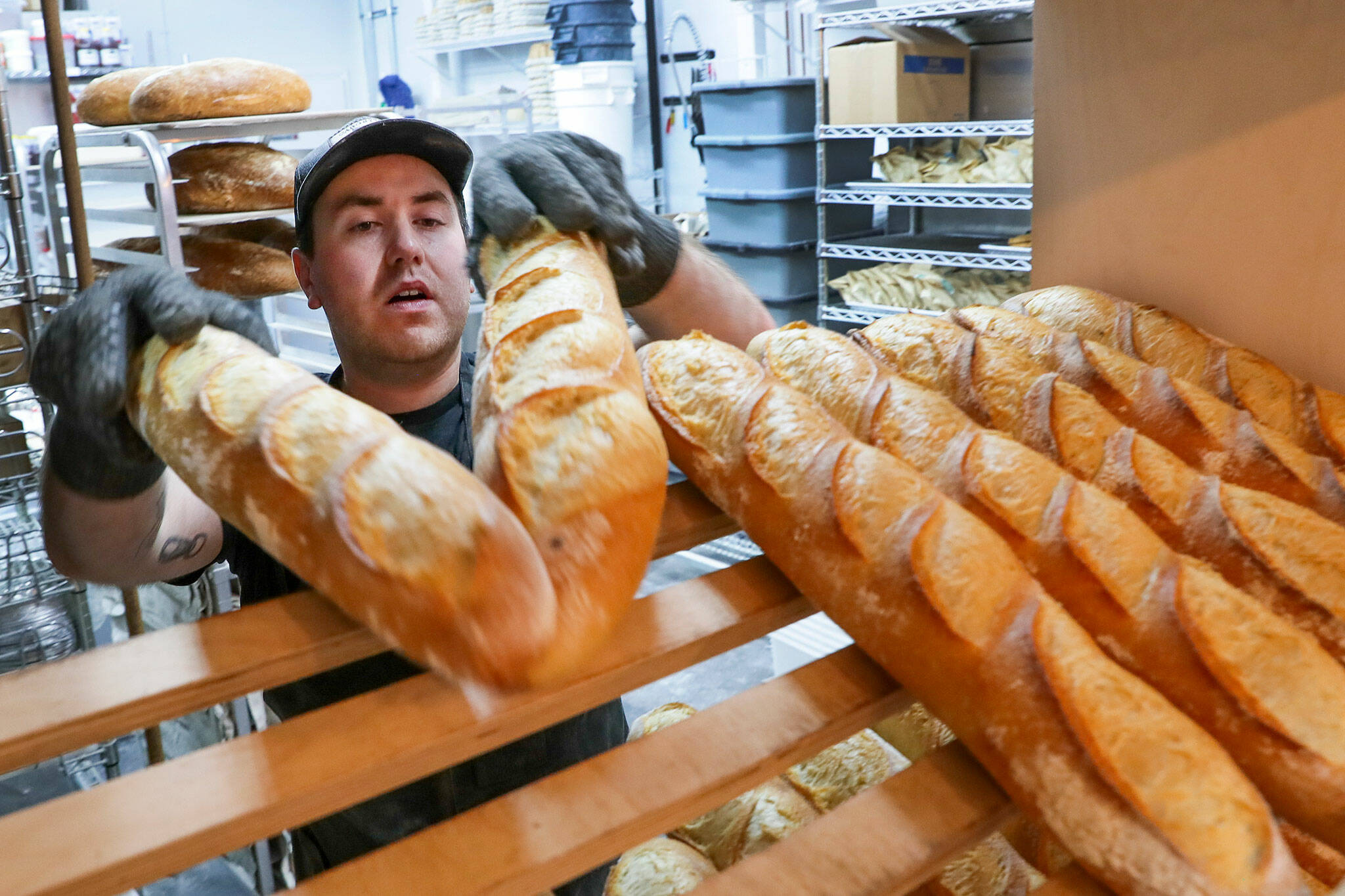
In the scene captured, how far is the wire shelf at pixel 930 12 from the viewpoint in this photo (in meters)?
2.69

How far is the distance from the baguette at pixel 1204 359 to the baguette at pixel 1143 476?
0.16 meters

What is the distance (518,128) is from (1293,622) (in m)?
4.73

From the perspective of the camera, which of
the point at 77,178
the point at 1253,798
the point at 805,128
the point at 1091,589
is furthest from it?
the point at 805,128

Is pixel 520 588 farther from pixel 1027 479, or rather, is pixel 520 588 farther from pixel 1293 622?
pixel 1293 622

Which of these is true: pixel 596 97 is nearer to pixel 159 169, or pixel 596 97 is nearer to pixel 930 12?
pixel 930 12

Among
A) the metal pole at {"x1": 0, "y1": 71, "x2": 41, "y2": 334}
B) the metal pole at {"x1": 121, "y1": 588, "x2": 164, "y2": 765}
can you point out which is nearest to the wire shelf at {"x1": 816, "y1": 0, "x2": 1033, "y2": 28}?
the metal pole at {"x1": 0, "y1": 71, "x2": 41, "y2": 334}

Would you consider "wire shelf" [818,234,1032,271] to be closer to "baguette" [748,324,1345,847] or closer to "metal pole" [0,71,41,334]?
"baguette" [748,324,1345,847]

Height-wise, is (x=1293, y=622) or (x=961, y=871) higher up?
(x=1293, y=622)

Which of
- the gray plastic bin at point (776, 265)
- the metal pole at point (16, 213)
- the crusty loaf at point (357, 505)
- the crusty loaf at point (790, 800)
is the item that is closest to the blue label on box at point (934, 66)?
the gray plastic bin at point (776, 265)

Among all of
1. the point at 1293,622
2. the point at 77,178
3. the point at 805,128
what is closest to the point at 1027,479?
the point at 1293,622

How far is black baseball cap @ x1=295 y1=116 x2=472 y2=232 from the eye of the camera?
132 centimetres

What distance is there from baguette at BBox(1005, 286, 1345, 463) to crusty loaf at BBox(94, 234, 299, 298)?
222 cm

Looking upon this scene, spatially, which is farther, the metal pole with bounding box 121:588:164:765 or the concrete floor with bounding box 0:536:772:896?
the concrete floor with bounding box 0:536:772:896

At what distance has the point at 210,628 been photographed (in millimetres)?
659
